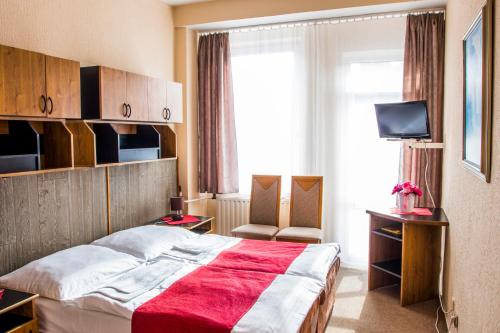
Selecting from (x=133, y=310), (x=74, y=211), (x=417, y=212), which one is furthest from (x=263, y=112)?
(x=133, y=310)

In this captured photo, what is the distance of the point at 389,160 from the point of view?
4379mm

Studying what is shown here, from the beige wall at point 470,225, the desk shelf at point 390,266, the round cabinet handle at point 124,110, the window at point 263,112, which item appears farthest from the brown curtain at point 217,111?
the beige wall at point 470,225

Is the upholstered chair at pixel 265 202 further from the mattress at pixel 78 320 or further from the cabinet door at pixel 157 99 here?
the mattress at pixel 78 320

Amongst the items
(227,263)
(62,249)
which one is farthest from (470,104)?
(62,249)

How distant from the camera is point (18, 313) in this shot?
2.44 metres

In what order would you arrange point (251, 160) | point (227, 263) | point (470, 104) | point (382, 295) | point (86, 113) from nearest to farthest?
point (470, 104) → point (227, 263) → point (86, 113) → point (382, 295) → point (251, 160)

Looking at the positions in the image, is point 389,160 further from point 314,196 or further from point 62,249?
point 62,249

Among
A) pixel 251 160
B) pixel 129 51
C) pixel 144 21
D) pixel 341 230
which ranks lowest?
pixel 341 230

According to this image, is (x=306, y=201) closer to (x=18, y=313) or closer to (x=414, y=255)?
(x=414, y=255)

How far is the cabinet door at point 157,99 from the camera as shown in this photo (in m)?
3.77

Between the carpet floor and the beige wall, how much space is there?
0.35 metres

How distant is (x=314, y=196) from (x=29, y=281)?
2.81 m

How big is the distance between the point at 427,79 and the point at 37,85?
11.5ft

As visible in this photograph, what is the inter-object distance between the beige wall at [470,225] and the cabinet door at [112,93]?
256 cm
